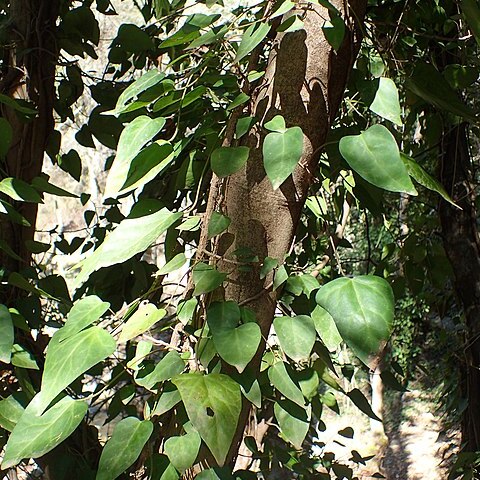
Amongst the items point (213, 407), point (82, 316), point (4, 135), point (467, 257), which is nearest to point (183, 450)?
point (213, 407)

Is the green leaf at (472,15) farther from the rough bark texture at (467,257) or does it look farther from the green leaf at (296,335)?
the rough bark texture at (467,257)

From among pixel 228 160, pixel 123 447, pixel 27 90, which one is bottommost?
pixel 123 447

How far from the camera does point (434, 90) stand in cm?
68

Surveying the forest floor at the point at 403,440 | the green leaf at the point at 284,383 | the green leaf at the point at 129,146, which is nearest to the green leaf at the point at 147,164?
the green leaf at the point at 129,146

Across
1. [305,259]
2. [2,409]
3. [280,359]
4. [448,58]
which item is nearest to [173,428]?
[280,359]

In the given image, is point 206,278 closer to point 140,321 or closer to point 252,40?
point 140,321

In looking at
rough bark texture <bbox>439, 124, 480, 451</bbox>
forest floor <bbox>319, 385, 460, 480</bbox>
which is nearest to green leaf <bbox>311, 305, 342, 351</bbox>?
rough bark texture <bbox>439, 124, 480, 451</bbox>

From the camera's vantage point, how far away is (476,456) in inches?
42.4

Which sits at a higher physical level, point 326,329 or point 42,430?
point 326,329

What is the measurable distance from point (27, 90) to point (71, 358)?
630 millimetres

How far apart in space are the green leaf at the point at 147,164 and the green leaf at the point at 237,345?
0.55 feet

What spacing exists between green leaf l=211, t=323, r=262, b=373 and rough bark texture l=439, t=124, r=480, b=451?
83cm

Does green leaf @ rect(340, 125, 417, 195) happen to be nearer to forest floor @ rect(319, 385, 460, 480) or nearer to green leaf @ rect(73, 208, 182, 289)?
green leaf @ rect(73, 208, 182, 289)

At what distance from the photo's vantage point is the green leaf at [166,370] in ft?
1.87
